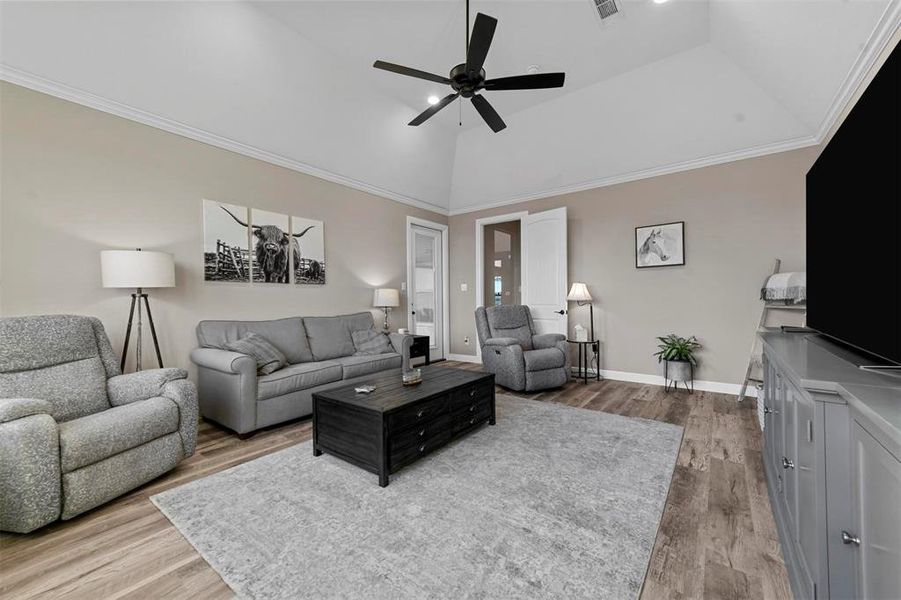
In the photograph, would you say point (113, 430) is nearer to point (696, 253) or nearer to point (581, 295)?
point (581, 295)

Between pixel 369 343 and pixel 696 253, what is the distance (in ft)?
13.2

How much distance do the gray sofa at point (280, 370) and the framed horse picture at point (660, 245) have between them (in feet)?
10.3

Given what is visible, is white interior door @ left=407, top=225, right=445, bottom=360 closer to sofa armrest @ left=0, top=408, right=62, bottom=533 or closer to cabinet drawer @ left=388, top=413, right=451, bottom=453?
cabinet drawer @ left=388, top=413, right=451, bottom=453

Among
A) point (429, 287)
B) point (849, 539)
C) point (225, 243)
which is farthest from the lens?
point (429, 287)

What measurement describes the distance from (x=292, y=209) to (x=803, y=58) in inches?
188

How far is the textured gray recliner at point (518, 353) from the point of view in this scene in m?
4.08

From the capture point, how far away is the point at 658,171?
4500mm

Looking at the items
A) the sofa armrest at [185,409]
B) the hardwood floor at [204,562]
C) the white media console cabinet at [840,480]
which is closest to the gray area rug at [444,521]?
the hardwood floor at [204,562]

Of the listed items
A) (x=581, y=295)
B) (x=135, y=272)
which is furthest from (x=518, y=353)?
(x=135, y=272)

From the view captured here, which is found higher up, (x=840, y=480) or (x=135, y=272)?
(x=135, y=272)

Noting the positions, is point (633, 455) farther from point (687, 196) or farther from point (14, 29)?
point (14, 29)

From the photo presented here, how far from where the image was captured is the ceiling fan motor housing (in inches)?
99.2

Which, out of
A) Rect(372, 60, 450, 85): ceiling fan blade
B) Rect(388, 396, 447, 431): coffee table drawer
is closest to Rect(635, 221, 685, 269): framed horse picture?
Rect(372, 60, 450, 85): ceiling fan blade

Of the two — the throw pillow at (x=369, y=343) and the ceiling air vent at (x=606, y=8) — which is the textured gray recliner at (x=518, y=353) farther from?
the ceiling air vent at (x=606, y=8)
